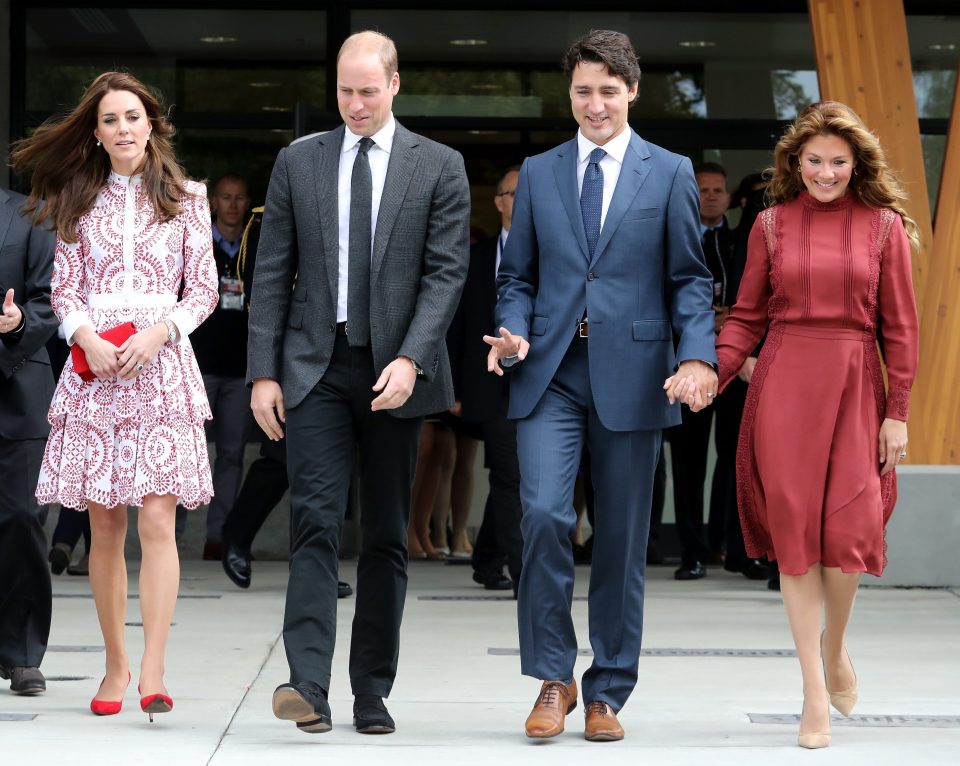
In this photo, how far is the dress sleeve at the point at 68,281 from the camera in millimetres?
5043

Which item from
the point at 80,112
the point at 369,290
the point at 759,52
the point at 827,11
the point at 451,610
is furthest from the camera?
the point at 759,52

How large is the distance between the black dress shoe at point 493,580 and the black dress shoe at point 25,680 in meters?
3.41

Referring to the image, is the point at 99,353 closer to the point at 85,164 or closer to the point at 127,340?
the point at 127,340

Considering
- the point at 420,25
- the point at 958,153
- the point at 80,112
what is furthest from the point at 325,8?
the point at 80,112

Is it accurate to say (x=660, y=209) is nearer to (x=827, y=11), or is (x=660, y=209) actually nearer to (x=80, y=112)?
(x=80, y=112)

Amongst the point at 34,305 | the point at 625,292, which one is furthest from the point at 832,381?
the point at 34,305

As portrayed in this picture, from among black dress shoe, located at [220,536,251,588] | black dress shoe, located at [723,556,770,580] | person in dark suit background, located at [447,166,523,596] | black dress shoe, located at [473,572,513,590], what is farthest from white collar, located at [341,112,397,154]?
black dress shoe, located at [723,556,770,580]

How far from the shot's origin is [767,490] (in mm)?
4855

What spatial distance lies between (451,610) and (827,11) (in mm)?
3544

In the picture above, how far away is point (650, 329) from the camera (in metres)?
4.82

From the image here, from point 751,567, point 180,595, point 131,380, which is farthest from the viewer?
point 751,567

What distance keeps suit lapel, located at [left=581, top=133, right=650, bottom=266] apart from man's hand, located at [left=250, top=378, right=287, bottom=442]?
0.98 m

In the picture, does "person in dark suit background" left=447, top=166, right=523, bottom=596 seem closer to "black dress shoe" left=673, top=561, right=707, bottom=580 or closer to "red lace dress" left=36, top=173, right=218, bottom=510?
"black dress shoe" left=673, top=561, right=707, bottom=580

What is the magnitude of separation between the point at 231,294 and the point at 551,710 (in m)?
4.88
